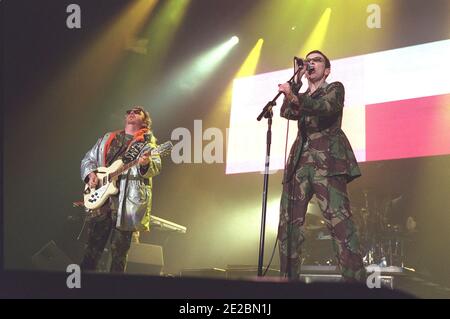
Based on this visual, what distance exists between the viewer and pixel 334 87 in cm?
428

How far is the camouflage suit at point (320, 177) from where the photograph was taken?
4.10 m

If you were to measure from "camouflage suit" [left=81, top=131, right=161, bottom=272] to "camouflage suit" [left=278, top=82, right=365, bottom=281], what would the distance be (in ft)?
4.51

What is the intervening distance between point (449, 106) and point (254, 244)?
218 centimetres

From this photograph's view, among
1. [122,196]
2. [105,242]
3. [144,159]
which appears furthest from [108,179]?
[105,242]

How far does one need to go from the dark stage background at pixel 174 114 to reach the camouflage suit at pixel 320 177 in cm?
146

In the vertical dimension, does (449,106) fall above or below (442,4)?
below

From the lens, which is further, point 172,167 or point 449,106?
point 172,167

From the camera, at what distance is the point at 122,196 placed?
5105mm

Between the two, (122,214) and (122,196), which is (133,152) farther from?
(122,214)

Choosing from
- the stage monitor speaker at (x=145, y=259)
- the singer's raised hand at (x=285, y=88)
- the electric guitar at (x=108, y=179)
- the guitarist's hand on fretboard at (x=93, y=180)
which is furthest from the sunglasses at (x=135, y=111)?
the singer's raised hand at (x=285, y=88)

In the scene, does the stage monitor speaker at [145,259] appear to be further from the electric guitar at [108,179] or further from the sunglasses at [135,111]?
the sunglasses at [135,111]
